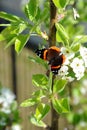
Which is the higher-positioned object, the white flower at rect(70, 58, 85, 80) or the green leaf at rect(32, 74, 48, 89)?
the white flower at rect(70, 58, 85, 80)

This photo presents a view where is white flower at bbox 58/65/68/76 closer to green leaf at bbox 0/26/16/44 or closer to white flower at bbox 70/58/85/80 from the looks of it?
white flower at bbox 70/58/85/80

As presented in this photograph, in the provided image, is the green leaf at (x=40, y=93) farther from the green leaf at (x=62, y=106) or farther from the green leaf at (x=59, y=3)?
the green leaf at (x=59, y=3)

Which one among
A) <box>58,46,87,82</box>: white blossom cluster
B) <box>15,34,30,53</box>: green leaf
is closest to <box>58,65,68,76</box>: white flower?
<box>58,46,87,82</box>: white blossom cluster

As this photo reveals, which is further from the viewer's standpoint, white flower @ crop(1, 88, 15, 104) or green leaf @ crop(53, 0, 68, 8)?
white flower @ crop(1, 88, 15, 104)


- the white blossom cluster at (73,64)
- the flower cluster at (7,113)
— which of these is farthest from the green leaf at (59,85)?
the flower cluster at (7,113)

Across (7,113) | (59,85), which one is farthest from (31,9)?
(7,113)

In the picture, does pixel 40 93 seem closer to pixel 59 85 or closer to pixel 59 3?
pixel 59 85
